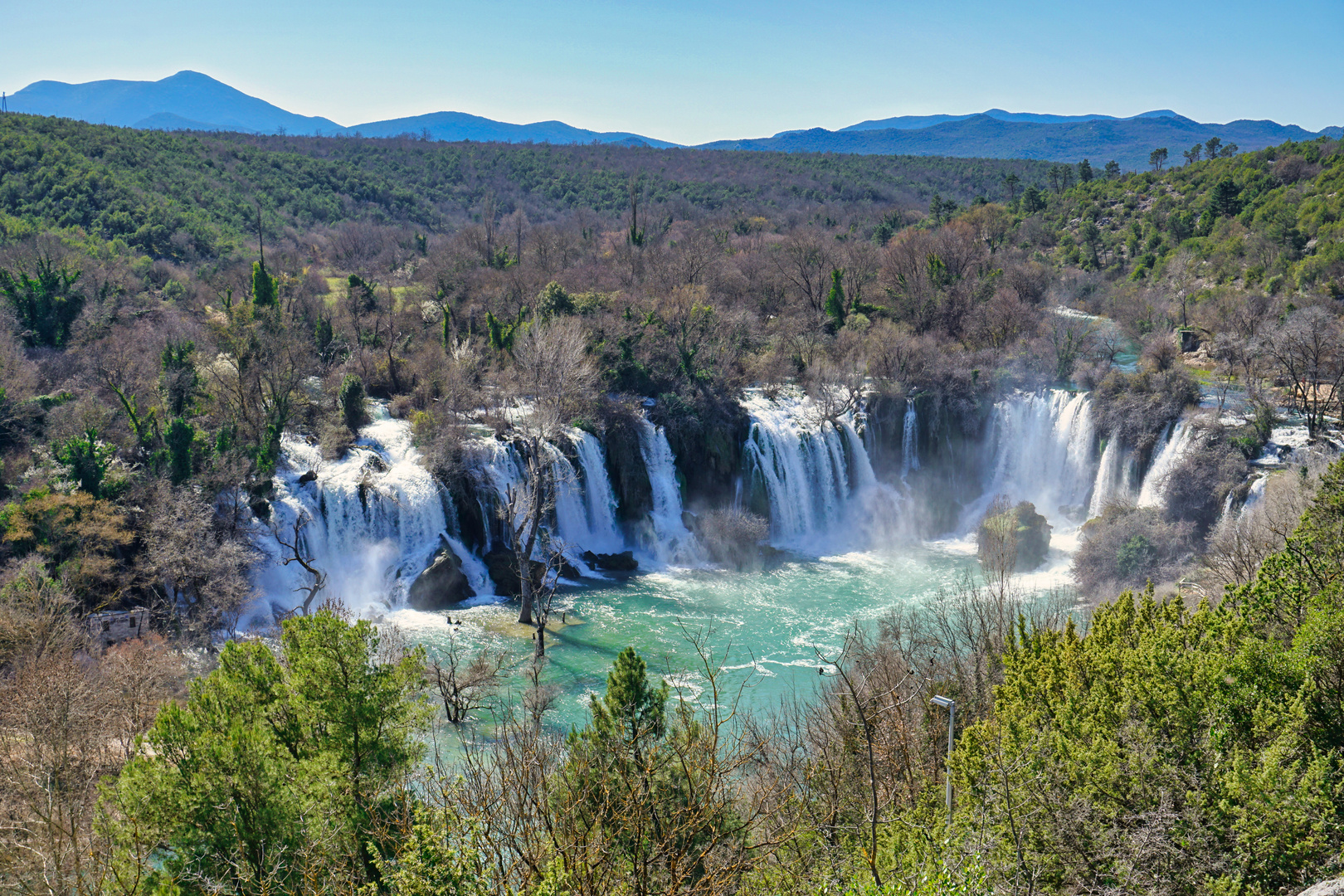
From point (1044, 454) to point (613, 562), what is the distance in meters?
19.7

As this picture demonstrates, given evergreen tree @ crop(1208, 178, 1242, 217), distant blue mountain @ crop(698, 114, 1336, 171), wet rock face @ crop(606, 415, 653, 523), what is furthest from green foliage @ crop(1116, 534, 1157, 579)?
distant blue mountain @ crop(698, 114, 1336, 171)

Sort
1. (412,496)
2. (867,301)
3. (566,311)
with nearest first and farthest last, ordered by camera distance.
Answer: (412,496)
(566,311)
(867,301)

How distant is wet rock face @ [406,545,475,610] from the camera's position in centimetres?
2723

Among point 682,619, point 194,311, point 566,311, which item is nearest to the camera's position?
point 682,619

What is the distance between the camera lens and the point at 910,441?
38.6 metres

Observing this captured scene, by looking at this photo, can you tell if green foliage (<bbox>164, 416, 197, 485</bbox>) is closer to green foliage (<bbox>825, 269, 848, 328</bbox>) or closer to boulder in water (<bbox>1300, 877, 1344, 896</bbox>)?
boulder in water (<bbox>1300, 877, 1344, 896</bbox>)

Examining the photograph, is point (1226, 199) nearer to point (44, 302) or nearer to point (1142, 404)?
point (1142, 404)

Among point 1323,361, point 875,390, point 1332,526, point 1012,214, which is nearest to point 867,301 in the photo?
point 875,390

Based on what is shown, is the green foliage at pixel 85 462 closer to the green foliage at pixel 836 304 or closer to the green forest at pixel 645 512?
the green forest at pixel 645 512

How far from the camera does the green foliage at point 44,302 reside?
3175 centimetres

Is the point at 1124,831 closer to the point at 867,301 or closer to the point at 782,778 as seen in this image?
the point at 782,778

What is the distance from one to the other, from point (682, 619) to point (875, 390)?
16727mm

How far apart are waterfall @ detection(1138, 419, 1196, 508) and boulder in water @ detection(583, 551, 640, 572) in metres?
18.9

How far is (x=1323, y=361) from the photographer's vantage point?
32.8 m
